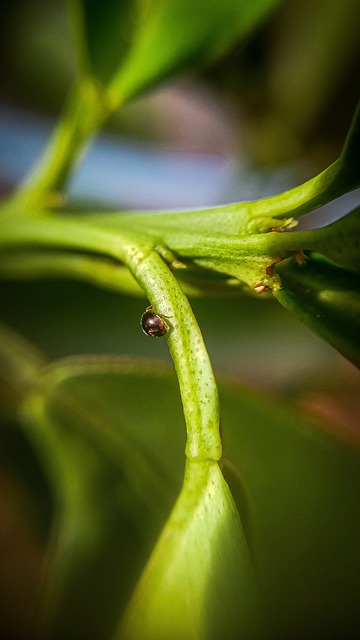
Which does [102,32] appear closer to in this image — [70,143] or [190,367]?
[70,143]

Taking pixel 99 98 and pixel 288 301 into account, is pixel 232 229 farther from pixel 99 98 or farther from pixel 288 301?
pixel 99 98

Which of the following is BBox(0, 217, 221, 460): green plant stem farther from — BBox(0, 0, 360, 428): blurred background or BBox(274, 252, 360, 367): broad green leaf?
BBox(0, 0, 360, 428): blurred background

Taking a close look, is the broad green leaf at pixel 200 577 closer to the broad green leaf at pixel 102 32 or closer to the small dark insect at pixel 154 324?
the small dark insect at pixel 154 324

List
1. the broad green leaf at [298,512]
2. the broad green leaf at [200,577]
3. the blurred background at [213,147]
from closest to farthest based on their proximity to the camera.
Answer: the broad green leaf at [200,577] < the broad green leaf at [298,512] < the blurred background at [213,147]

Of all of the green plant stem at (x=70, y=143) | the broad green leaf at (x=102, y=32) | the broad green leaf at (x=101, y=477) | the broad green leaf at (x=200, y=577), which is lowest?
the broad green leaf at (x=200, y=577)

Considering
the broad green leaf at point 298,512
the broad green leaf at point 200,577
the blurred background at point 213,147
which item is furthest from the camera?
the blurred background at point 213,147

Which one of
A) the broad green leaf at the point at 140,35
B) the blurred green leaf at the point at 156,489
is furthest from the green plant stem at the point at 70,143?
the blurred green leaf at the point at 156,489

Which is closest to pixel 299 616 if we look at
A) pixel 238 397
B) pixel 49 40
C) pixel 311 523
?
pixel 311 523
